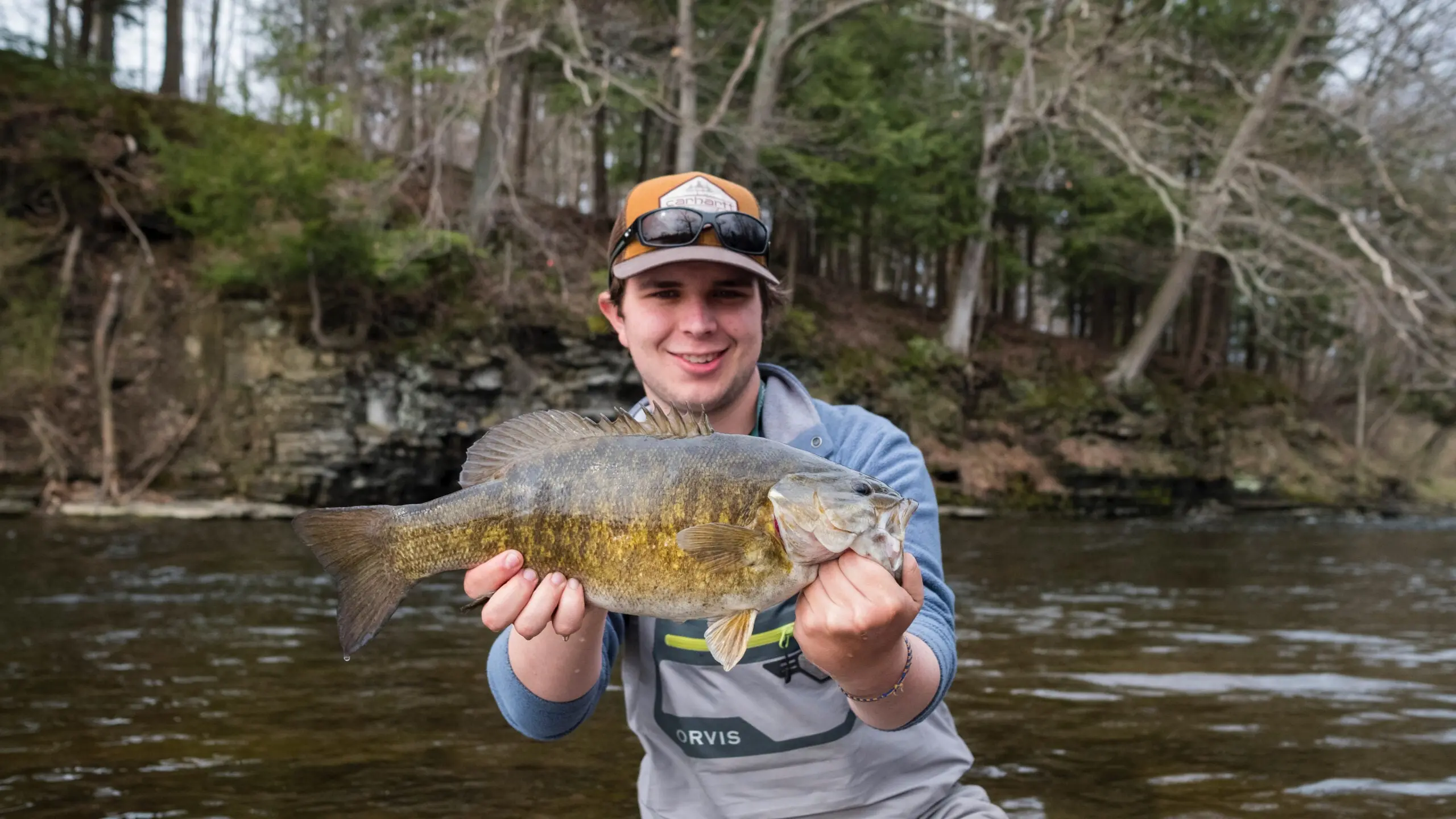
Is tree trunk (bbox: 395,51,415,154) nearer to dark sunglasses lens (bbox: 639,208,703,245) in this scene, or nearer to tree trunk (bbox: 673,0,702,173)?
tree trunk (bbox: 673,0,702,173)

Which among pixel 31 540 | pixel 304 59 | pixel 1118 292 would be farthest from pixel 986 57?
pixel 31 540

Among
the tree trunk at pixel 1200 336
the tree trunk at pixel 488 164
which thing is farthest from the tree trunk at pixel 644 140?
the tree trunk at pixel 1200 336

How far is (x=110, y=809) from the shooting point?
4.43 meters

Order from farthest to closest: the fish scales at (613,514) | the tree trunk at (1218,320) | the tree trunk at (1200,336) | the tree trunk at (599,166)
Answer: the tree trunk at (1218,320) → the tree trunk at (1200,336) → the tree trunk at (599,166) → the fish scales at (613,514)

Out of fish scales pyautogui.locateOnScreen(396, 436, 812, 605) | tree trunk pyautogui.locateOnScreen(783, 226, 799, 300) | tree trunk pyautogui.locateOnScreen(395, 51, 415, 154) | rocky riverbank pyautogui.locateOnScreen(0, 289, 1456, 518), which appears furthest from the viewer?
tree trunk pyautogui.locateOnScreen(783, 226, 799, 300)

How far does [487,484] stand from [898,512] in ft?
3.27

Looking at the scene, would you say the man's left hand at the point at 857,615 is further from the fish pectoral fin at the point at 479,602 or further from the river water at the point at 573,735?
the river water at the point at 573,735

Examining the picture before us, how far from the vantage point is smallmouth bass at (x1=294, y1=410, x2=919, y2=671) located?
2236mm

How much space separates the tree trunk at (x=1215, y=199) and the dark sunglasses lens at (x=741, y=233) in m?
16.1

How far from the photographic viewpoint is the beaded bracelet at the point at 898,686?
247 cm

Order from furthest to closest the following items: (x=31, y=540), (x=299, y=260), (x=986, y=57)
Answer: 1. (x=986, y=57)
2. (x=299, y=260)
3. (x=31, y=540)

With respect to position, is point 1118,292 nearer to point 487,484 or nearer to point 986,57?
point 986,57

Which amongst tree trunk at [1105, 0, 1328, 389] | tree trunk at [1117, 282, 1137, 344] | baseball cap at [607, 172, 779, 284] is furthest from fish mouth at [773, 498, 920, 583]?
tree trunk at [1117, 282, 1137, 344]

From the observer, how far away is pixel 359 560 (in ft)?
8.58
